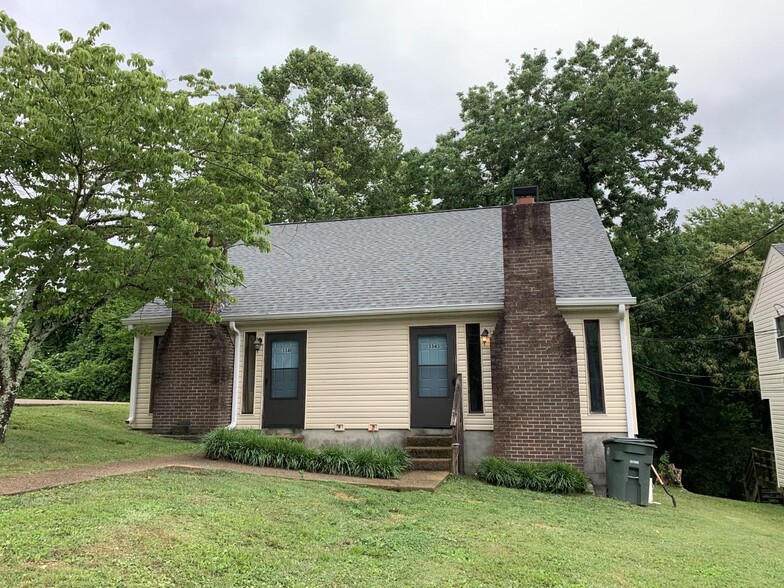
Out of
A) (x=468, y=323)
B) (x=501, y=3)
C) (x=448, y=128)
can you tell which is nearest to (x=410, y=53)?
(x=501, y=3)

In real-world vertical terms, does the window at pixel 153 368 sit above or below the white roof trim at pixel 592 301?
below

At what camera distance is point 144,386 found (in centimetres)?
1218

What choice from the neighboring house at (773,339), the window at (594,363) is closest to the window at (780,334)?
the neighboring house at (773,339)

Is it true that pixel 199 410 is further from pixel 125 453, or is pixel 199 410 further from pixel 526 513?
pixel 526 513

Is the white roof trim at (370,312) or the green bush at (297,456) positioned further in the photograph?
the white roof trim at (370,312)

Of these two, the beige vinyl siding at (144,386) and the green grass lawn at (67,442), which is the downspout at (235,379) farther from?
the beige vinyl siding at (144,386)

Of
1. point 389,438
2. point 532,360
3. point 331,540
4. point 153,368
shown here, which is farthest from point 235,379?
point 331,540

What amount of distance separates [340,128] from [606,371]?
21.1 meters

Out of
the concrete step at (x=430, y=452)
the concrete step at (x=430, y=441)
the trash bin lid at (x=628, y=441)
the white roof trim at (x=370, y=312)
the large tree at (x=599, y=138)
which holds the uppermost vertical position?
the large tree at (x=599, y=138)

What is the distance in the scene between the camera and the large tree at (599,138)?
1953 cm

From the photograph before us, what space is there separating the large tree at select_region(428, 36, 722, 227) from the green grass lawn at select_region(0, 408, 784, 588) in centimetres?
1472

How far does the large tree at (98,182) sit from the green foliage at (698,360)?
44.3ft

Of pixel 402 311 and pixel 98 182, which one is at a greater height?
pixel 98 182

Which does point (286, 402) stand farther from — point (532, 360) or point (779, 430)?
point (779, 430)
